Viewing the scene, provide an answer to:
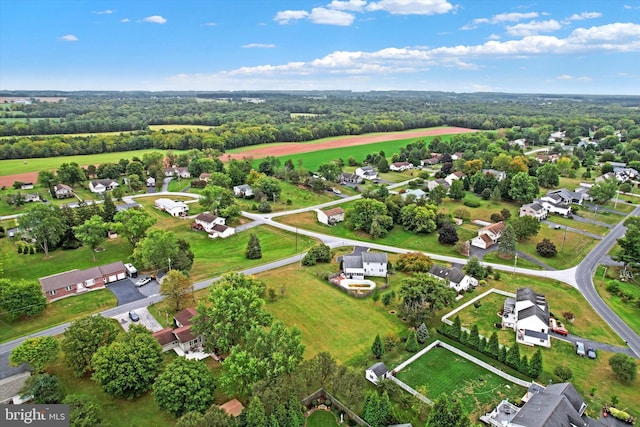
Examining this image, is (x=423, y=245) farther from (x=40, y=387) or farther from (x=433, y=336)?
(x=40, y=387)

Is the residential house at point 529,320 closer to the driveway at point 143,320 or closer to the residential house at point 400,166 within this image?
the driveway at point 143,320

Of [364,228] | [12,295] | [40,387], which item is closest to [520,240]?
[364,228]

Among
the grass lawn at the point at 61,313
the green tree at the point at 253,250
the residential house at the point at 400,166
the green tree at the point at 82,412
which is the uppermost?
the residential house at the point at 400,166

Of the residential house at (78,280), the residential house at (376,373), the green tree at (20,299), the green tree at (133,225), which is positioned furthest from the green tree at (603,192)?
the green tree at (20,299)

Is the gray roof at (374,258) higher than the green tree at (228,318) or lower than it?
lower

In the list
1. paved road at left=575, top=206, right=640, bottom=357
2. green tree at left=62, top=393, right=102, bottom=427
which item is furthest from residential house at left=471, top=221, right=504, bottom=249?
green tree at left=62, top=393, right=102, bottom=427

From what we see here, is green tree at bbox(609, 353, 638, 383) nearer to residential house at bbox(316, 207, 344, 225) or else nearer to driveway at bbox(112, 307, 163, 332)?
driveway at bbox(112, 307, 163, 332)

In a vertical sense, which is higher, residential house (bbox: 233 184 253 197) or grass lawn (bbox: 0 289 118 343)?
residential house (bbox: 233 184 253 197)

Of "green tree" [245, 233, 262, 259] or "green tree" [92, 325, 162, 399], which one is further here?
"green tree" [245, 233, 262, 259]
